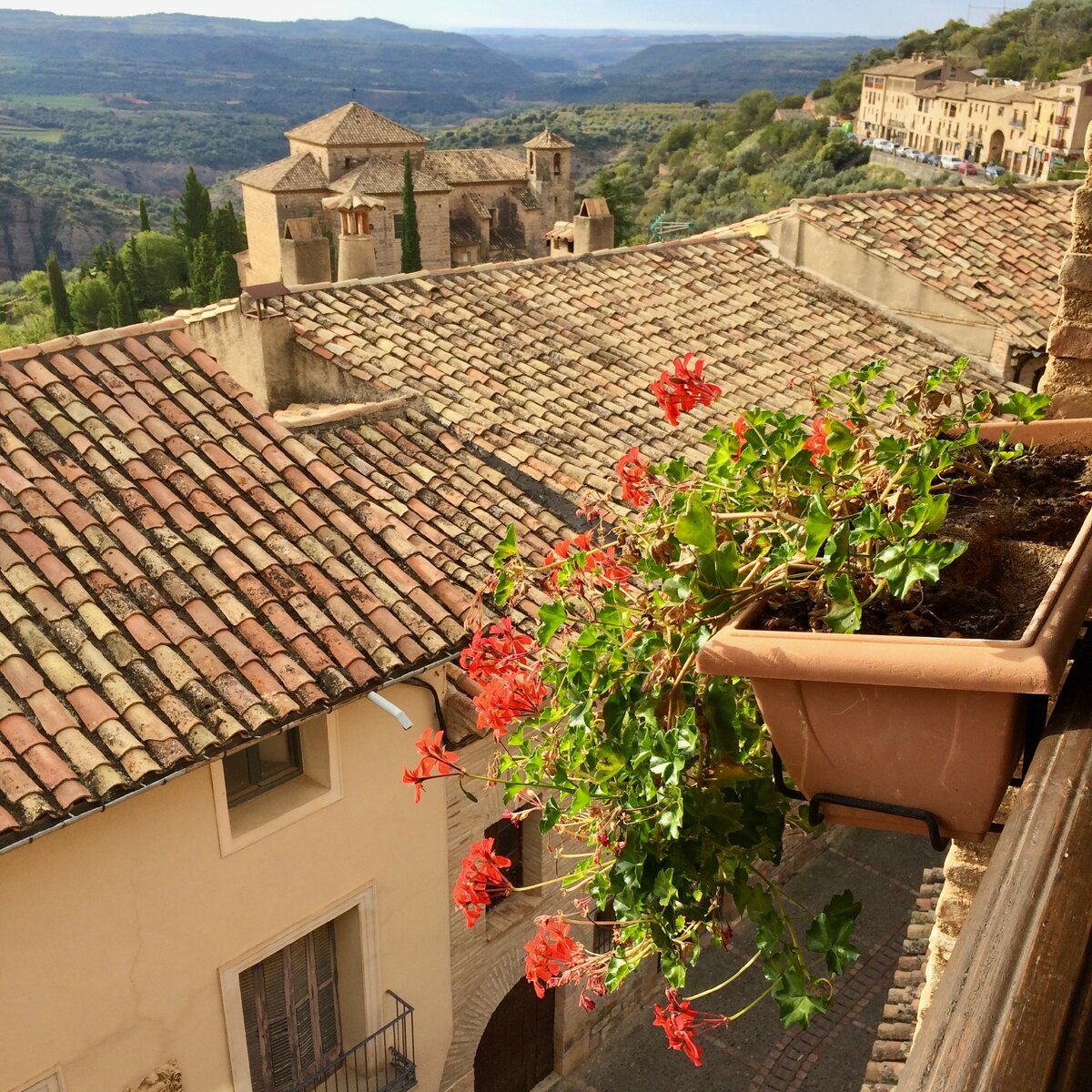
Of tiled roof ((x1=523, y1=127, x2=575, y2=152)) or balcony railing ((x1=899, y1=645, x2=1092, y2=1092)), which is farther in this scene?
tiled roof ((x1=523, y1=127, x2=575, y2=152))

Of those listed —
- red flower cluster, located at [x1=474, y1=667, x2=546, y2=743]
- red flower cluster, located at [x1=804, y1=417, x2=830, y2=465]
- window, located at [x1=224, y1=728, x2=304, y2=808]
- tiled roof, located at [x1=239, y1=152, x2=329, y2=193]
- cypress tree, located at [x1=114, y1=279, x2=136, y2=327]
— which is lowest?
cypress tree, located at [x1=114, y1=279, x2=136, y2=327]

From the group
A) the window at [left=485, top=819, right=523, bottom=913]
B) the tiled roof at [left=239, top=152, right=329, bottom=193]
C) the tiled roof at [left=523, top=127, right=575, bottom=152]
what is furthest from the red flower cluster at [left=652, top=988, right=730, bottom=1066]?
the tiled roof at [left=523, top=127, right=575, bottom=152]

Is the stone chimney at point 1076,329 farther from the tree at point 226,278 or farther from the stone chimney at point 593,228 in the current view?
the tree at point 226,278

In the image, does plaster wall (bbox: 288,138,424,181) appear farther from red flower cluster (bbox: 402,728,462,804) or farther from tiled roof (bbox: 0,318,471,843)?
red flower cluster (bbox: 402,728,462,804)

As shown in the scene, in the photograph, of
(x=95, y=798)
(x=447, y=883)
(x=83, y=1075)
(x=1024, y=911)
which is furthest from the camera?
(x=447, y=883)

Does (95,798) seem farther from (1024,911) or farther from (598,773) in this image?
(1024,911)

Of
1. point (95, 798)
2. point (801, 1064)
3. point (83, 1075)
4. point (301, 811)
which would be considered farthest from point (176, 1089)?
point (801, 1064)

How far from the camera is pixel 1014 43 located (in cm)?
9150

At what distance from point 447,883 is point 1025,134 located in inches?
3060

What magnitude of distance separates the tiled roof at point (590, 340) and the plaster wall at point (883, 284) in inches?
8.1

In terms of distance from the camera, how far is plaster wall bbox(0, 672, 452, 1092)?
5680 mm

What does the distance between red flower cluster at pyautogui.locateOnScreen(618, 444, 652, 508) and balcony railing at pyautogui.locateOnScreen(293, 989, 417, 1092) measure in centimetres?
609

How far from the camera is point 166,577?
6473 millimetres

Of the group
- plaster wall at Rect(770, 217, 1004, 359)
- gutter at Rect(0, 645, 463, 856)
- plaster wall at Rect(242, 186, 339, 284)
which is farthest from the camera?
plaster wall at Rect(242, 186, 339, 284)
